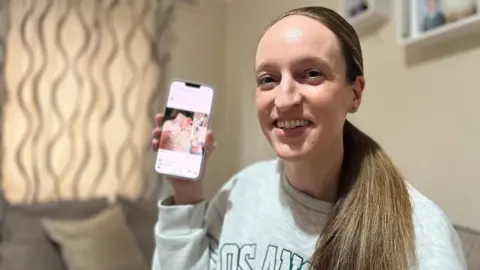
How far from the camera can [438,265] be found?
662mm

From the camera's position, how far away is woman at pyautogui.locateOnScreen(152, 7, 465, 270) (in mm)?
717

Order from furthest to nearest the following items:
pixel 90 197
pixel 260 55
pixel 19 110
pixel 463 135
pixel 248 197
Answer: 1. pixel 90 197
2. pixel 19 110
3. pixel 463 135
4. pixel 248 197
5. pixel 260 55

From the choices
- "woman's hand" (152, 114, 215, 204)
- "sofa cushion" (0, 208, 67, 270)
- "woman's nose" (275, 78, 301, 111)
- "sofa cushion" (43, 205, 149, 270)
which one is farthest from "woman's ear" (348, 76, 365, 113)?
"sofa cushion" (0, 208, 67, 270)

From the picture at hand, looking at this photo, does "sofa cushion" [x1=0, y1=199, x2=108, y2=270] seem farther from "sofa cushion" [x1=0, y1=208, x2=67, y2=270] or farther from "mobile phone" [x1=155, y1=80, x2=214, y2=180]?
"mobile phone" [x1=155, y1=80, x2=214, y2=180]

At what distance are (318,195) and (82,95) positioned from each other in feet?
4.75

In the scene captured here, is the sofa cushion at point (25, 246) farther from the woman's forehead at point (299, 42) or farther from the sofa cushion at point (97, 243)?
the woman's forehead at point (299, 42)

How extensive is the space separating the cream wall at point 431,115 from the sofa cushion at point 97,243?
891 millimetres

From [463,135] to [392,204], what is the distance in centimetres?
57

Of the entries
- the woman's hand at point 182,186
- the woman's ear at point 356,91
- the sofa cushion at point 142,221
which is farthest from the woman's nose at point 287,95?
the sofa cushion at point 142,221

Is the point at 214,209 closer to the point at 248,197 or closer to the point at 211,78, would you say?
the point at 248,197

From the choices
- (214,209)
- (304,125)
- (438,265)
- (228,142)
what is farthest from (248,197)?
(228,142)

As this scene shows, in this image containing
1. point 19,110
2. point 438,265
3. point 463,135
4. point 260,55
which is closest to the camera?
point 438,265

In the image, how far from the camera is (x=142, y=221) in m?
1.90

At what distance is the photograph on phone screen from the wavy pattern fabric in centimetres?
115
